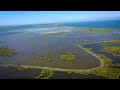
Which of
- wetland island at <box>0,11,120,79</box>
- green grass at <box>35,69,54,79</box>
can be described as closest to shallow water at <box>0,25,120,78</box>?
wetland island at <box>0,11,120,79</box>

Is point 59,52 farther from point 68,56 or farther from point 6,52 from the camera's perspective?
point 6,52

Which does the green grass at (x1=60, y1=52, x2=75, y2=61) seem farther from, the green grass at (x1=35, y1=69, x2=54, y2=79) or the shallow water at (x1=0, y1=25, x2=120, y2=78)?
the green grass at (x1=35, y1=69, x2=54, y2=79)

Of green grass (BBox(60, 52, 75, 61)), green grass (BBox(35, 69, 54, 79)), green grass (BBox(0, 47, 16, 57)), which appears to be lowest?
green grass (BBox(35, 69, 54, 79))

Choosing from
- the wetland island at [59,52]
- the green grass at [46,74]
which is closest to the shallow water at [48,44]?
the wetland island at [59,52]

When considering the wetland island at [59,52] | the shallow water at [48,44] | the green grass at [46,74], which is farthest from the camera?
the shallow water at [48,44]

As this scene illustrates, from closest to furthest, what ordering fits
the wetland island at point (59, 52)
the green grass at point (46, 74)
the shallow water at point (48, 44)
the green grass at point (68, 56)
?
the green grass at point (46, 74)
the wetland island at point (59, 52)
the shallow water at point (48, 44)
the green grass at point (68, 56)

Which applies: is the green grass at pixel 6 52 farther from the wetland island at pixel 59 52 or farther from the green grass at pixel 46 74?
the green grass at pixel 46 74

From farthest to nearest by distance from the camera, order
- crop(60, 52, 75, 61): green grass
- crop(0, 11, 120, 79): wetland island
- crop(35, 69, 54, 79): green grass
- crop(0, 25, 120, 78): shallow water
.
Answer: crop(60, 52, 75, 61): green grass → crop(0, 25, 120, 78): shallow water → crop(0, 11, 120, 79): wetland island → crop(35, 69, 54, 79): green grass
